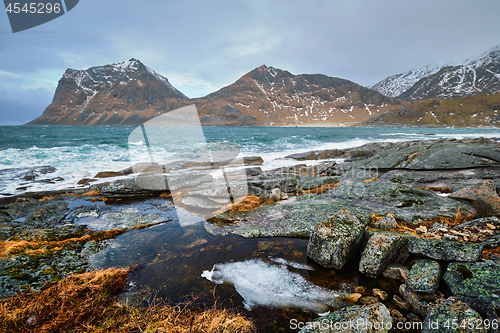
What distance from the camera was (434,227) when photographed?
6.08m

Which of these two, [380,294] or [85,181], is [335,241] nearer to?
[380,294]

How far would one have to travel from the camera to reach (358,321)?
129 inches

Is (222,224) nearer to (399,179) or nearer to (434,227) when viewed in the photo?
(434,227)

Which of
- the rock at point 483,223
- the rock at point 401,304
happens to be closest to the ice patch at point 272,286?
the rock at point 401,304

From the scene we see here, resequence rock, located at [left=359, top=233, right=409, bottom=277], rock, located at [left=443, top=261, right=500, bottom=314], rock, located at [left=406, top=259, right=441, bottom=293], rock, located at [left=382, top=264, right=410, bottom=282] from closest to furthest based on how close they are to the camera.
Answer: rock, located at [left=443, top=261, right=500, bottom=314]
rock, located at [left=406, top=259, right=441, bottom=293]
rock, located at [left=382, top=264, right=410, bottom=282]
rock, located at [left=359, top=233, right=409, bottom=277]

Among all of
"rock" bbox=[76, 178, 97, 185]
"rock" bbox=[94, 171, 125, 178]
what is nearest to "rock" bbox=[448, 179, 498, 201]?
"rock" bbox=[76, 178, 97, 185]

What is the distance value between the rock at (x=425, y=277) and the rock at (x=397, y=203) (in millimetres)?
2406

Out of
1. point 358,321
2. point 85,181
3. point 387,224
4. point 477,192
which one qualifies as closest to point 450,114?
point 477,192

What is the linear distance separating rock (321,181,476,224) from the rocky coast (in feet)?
0.13

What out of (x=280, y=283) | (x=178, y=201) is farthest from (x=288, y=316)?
(x=178, y=201)

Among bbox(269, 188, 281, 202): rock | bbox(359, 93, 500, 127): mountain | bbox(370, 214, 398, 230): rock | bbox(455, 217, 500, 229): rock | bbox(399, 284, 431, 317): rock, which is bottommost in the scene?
bbox(399, 284, 431, 317): rock

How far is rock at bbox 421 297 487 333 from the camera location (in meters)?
2.90

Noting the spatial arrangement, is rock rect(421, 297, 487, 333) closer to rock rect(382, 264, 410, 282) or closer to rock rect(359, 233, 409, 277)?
rock rect(382, 264, 410, 282)

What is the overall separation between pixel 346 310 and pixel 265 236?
11.4 feet
